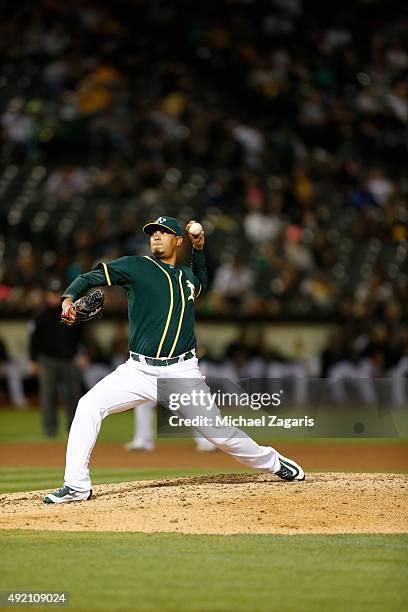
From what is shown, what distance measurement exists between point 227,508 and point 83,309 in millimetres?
1732

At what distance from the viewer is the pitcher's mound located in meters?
7.25

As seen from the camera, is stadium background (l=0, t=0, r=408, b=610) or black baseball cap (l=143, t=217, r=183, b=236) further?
stadium background (l=0, t=0, r=408, b=610)

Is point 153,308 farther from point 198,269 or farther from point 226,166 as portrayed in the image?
point 226,166

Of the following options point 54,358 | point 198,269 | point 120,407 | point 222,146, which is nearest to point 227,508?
point 120,407

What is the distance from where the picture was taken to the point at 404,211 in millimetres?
21281

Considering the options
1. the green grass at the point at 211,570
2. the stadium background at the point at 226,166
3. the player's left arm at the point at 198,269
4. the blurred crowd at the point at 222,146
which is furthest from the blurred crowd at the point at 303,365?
the green grass at the point at 211,570

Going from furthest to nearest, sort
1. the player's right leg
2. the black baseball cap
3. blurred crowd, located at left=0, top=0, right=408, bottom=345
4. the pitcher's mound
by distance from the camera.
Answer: blurred crowd, located at left=0, top=0, right=408, bottom=345 < the black baseball cap < the player's right leg < the pitcher's mound

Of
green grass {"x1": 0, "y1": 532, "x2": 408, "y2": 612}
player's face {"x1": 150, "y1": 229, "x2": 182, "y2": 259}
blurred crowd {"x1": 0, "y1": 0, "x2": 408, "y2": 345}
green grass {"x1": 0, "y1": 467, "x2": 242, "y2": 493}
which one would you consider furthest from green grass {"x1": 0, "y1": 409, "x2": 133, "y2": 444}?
green grass {"x1": 0, "y1": 532, "x2": 408, "y2": 612}

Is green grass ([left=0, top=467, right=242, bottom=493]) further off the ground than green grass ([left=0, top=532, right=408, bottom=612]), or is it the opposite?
green grass ([left=0, top=532, right=408, bottom=612])

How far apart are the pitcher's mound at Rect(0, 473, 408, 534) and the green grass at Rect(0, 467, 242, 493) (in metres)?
1.05

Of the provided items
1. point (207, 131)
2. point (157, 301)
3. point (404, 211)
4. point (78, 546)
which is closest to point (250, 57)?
point (207, 131)

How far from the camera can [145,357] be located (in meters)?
7.88

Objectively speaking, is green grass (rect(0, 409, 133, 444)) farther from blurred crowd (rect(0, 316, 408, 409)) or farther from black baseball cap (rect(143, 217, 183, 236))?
black baseball cap (rect(143, 217, 183, 236))

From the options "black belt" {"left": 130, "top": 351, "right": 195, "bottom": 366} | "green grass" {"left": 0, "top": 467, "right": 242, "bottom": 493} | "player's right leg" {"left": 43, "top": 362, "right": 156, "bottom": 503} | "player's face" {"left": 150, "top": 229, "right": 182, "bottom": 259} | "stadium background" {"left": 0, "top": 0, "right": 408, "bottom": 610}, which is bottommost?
"stadium background" {"left": 0, "top": 0, "right": 408, "bottom": 610}
